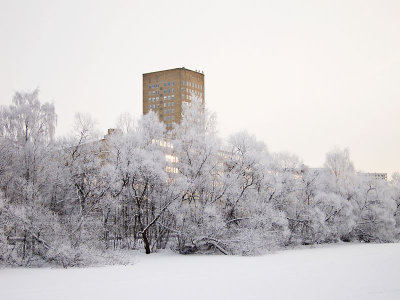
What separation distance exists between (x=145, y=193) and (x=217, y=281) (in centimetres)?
1689

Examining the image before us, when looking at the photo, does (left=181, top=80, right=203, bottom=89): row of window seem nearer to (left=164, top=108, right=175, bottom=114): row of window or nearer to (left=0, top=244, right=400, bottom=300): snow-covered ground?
(left=164, top=108, right=175, bottom=114): row of window

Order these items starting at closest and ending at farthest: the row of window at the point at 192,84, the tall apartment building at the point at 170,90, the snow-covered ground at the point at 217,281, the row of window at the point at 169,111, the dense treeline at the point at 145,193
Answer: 1. the snow-covered ground at the point at 217,281
2. the dense treeline at the point at 145,193
3. the tall apartment building at the point at 170,90
4. the row of window at the point at 192,84
5. the row of window at the point at 169,111

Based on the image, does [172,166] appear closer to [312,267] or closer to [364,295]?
[312,267]

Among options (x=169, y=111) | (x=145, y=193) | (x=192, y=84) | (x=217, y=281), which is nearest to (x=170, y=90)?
(x=169, y=111)

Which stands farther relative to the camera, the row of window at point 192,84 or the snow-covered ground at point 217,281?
the row of window at point 192,84

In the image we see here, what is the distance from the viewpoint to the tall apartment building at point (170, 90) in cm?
14800

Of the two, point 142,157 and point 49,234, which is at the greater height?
point 142,157

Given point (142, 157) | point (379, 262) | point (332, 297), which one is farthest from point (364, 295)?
point (142, 157)

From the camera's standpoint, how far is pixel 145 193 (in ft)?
115

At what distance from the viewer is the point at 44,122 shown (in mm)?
31062

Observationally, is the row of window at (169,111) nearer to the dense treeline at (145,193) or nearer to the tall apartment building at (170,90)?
the tall apartment building at (170,90)

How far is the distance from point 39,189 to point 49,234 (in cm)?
499

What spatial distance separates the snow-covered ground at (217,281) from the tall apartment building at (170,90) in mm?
122833

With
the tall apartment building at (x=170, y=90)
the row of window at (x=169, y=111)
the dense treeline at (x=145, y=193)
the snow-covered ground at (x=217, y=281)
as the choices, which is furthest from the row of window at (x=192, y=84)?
the snow-covered ground at (x=217, y=281)
